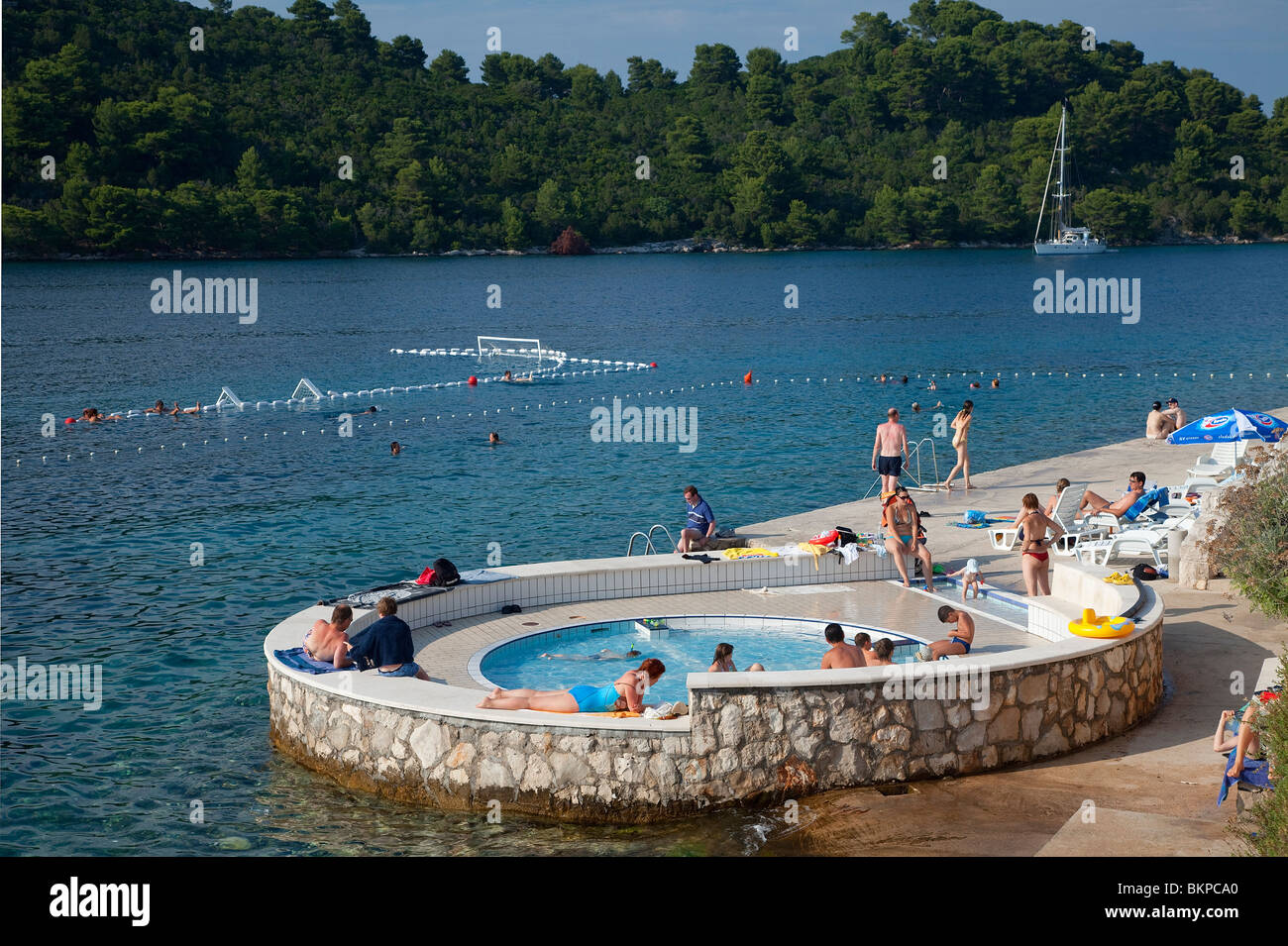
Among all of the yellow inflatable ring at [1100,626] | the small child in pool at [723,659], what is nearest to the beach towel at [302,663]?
the small child in pool at [723,659]

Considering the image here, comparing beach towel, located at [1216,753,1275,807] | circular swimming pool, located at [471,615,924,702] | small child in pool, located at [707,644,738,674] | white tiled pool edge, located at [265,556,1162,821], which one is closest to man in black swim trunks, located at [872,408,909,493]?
circular swimming pool, located at [471,615,924,702]

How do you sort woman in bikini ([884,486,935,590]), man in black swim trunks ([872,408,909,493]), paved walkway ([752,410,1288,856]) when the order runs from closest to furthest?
paved walkway ([752,410,1288,856]) < woman in bikini ([884,486,935,590]) < man in black swim trunks ([872,408,909,493])

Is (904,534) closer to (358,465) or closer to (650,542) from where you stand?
(650,542)

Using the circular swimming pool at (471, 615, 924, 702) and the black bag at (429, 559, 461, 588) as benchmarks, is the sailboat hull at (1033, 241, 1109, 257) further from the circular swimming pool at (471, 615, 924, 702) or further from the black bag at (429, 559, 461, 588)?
the black bag at (429, 559, 461, 588)

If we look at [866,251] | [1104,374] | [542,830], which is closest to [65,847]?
[542,830]

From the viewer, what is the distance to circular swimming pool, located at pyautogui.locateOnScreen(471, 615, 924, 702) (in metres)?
12.8

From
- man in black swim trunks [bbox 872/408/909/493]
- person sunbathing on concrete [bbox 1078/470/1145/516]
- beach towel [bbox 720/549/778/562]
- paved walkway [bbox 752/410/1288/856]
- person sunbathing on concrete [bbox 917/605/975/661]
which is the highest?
man in black swim trunks [bbox 872/408/909/493]

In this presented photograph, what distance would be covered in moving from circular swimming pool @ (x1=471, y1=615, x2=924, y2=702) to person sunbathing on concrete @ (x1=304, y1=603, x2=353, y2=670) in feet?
4.45

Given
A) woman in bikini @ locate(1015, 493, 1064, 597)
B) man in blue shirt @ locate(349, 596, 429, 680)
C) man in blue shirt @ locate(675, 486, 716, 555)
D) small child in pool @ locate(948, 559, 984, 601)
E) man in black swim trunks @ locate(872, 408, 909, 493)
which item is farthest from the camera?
man in black swim trunks @ locate(872, 408, 909, 493)

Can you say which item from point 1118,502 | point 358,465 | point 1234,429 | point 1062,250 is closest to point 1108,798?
point 1118,502

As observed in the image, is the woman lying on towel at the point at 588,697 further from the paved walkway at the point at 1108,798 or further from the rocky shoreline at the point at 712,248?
the rocky shoreline at the point at 712,248

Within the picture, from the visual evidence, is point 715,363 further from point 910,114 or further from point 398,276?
point 910,114

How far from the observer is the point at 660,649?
1365 centimetres

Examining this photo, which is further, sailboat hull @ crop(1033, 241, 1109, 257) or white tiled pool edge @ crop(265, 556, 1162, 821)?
sailboat hull @ crop(1033, 241, 1109, 257)
